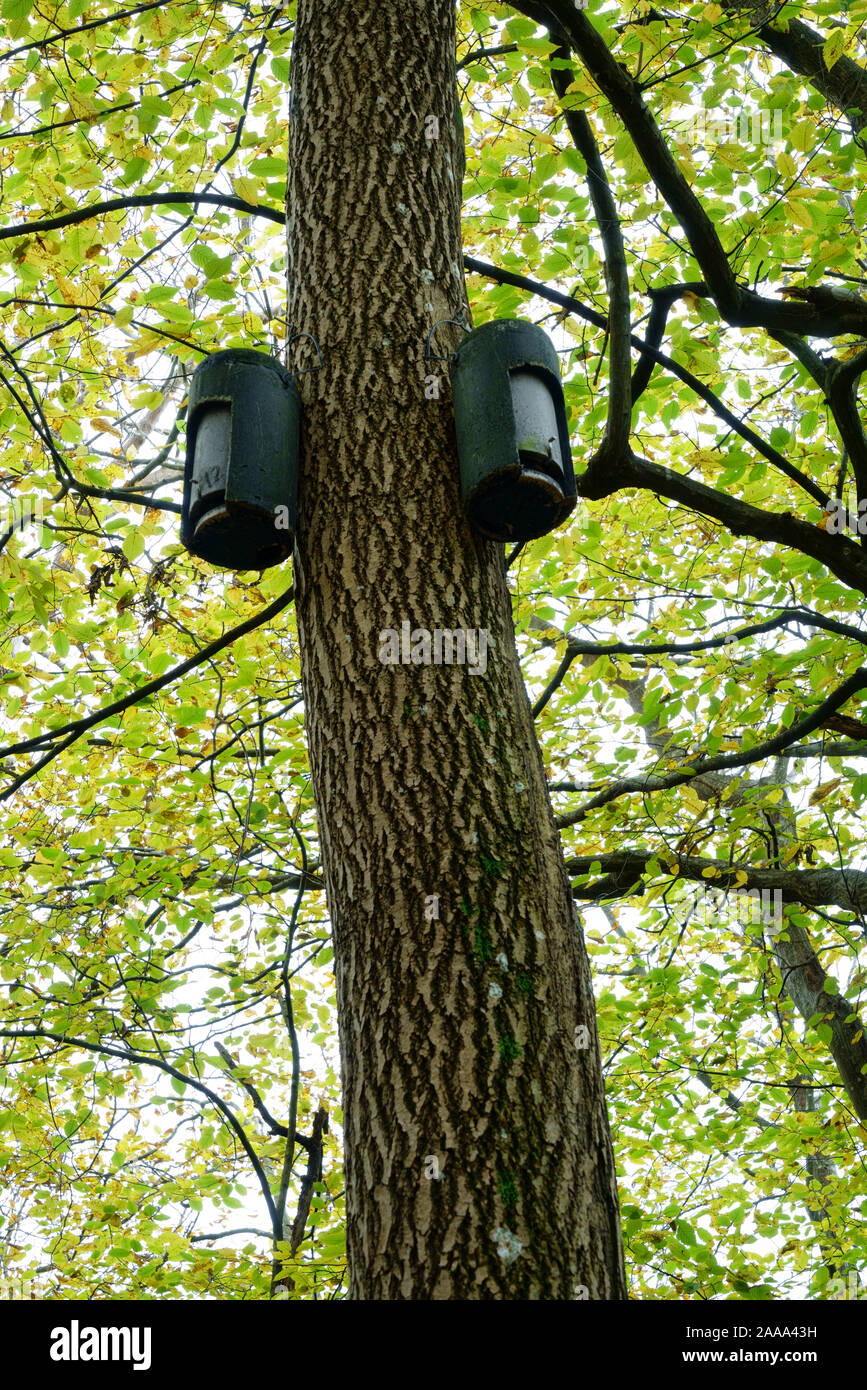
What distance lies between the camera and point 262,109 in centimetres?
502

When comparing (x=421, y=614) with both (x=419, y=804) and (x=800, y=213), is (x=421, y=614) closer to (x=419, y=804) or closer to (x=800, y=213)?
(x=419, y=804)

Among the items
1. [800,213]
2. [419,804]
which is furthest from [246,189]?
[419,804]

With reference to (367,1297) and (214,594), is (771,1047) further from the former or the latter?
(367,1297)

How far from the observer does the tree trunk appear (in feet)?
4.44

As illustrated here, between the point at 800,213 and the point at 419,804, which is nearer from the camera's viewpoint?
the point at 419,804

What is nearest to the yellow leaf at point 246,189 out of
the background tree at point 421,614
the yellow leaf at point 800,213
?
the background tree at point 421,614

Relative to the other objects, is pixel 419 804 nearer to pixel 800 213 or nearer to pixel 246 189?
pixel 246 189

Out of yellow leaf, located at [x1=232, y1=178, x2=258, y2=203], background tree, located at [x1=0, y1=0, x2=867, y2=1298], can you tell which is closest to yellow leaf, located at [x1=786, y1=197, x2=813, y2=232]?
background tree, located at [x1=0, y1=0, x2=867, y2=1298]

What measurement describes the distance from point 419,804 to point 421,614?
0.36 metres

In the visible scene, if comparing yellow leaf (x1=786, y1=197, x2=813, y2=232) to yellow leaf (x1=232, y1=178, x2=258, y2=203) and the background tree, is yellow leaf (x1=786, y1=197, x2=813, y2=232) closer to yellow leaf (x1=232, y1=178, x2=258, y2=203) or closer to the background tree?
the background tree

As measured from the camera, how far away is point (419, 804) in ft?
5.34

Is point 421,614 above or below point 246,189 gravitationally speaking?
below

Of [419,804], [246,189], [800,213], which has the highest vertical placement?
[246,189]
